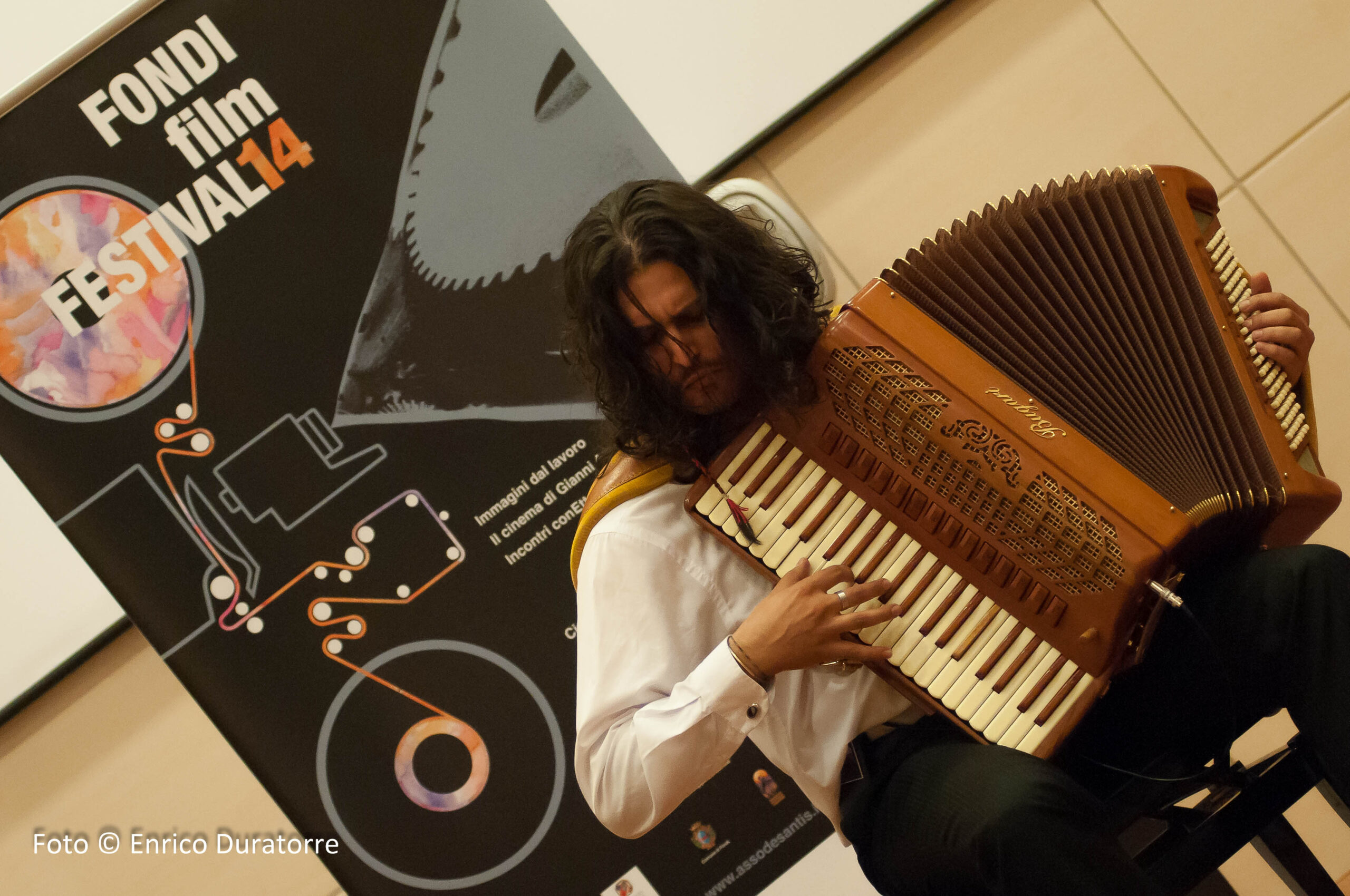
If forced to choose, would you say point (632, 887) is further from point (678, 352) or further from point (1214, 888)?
point (678, 352)

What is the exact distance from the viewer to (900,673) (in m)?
1.03

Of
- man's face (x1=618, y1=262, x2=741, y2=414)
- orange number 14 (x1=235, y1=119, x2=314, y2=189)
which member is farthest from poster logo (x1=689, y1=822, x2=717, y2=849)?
orange number 14 (x1=235, y1=119, x2=314, y2=189)

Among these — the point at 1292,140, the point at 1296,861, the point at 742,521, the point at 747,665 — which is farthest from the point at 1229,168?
the point at 747,665

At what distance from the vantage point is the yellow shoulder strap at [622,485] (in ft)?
3.94

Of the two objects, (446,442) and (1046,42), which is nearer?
(446,442)

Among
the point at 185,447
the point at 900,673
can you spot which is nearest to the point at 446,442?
the point at 185,447

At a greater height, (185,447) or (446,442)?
(185,447)

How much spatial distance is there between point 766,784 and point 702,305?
1.08 metres

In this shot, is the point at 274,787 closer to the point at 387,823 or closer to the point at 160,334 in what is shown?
the point at 387,823

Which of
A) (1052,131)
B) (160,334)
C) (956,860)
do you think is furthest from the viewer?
(1052,131)

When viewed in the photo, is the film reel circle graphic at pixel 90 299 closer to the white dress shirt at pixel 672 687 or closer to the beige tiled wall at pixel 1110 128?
the white dress shirt at pixel 672 687

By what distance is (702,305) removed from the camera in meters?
1.14

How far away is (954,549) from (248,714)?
1298 millimetres

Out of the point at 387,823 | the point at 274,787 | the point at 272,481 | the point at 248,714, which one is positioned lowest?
the point at 387,823
